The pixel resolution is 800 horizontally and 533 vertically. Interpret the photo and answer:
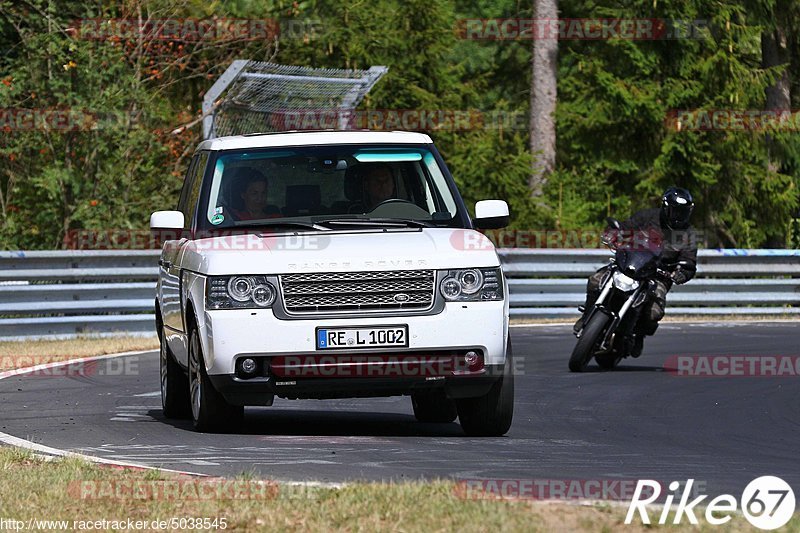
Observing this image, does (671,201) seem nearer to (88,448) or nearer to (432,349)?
(432,349)

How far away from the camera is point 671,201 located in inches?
629

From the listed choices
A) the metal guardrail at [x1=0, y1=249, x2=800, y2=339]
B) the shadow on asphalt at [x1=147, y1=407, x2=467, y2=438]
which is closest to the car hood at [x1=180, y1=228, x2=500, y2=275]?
the shadow on asphalt at [x1=147, y1=407, x2=467, y2=438]

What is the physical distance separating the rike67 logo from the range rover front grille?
235cm

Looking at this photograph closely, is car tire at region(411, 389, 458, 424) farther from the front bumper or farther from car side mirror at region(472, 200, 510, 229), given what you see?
the front bumper

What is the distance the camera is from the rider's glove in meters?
16.2

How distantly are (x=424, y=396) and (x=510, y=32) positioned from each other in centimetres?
3299

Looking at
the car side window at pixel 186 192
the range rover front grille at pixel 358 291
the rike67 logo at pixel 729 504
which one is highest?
the car side window at pixel 186 192

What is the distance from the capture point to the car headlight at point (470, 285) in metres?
9.88

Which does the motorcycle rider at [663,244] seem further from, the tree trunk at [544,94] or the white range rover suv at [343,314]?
the tree trunk at [544,94]

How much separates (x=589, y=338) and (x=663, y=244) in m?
1.29

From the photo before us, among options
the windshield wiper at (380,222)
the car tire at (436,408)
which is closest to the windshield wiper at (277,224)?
the windshield wiper at (380,222)

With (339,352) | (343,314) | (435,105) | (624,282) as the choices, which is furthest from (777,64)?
(339,352)

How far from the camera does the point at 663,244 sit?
16312 mm

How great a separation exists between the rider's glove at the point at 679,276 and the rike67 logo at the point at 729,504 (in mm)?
8084
